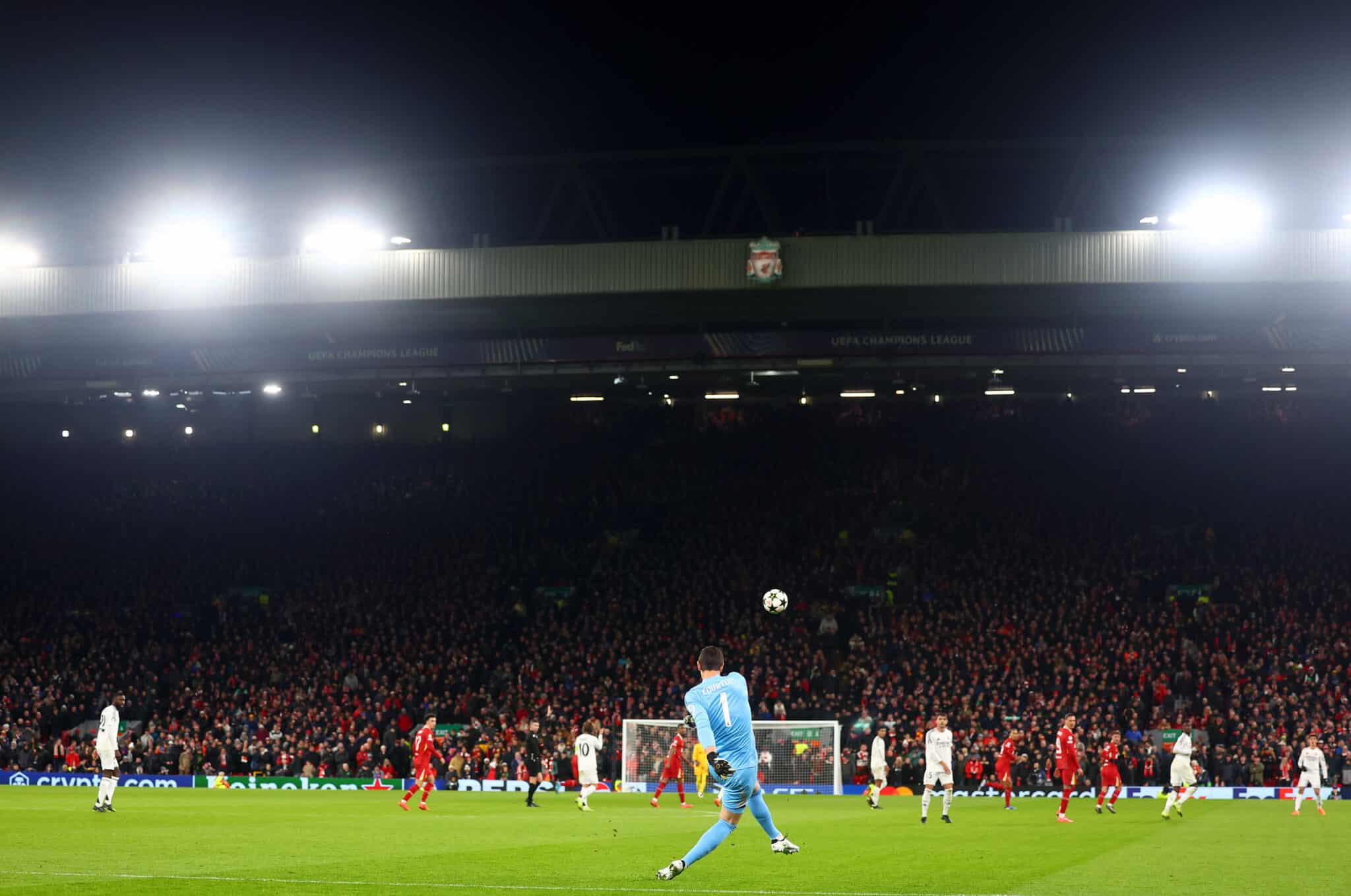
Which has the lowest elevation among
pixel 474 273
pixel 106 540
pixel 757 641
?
pixel 757 641

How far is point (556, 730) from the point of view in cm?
4169

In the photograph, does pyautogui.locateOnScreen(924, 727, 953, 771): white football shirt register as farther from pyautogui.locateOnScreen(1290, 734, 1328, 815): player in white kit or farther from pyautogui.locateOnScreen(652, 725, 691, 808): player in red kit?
pyautogui.locateOnScreen(1290, 734, 1328, 815): player in white kit

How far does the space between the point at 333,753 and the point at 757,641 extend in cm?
1344

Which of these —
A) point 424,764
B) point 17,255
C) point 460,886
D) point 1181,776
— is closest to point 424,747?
point 424,764

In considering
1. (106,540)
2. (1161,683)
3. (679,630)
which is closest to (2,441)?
(106,540)

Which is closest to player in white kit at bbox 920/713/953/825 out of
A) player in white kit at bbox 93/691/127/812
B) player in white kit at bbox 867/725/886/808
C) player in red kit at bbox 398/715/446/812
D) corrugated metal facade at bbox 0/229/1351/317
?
player in white kit at bbox 867/725/886/808

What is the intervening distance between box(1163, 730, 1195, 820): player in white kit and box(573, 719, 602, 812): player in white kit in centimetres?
1128

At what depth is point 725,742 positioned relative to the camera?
12.9m

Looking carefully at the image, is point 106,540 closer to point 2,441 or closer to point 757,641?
point 2,441

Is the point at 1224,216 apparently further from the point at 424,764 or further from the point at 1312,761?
the point at 424,764

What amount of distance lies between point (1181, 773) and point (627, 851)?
1585 cm

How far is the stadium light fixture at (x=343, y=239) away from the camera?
34125 millimetres

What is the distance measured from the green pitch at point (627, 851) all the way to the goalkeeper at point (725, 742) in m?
0.49

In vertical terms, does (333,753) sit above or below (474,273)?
below
